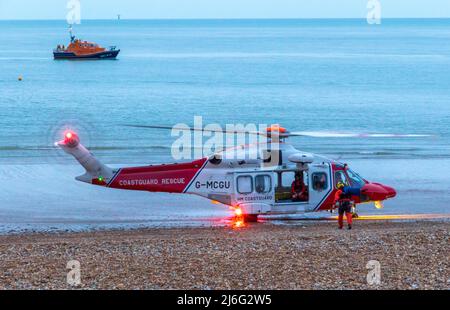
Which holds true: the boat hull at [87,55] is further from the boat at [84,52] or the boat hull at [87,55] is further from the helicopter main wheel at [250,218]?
the helicopter main wheel at [250,218]

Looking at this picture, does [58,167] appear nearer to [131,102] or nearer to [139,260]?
[139,260]

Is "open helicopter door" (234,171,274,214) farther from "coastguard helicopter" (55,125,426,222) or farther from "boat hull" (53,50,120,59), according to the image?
"boat hull" (53,50,120,59)

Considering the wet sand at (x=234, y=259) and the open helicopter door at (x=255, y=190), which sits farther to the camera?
the open helicopter door at (x=255, y=190)

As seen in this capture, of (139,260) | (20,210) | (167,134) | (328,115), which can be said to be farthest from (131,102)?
(139,260)

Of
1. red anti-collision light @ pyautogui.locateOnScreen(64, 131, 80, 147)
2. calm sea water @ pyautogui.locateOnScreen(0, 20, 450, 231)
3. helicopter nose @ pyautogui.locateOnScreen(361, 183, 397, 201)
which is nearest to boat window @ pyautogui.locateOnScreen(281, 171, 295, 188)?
helicopter nose @ pyautogui.locateOnScreen(361, 183, 397, 201)

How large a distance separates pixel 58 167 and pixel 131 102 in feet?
102

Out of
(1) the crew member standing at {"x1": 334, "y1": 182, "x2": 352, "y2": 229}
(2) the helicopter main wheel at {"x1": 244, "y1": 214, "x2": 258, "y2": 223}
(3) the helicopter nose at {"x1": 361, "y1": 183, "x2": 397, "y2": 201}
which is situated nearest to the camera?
(1) the crew member standing at {"x1": 334, "y1": 182, "x2": 352, "y2": 229}

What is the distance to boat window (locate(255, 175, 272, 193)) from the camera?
19.0 meters

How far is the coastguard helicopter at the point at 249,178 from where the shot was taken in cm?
1886

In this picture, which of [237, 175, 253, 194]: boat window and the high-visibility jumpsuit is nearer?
the high-visibility jumpsuit

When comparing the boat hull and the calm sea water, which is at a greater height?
the boat hull

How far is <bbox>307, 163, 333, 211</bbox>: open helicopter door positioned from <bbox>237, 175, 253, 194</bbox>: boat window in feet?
4.13

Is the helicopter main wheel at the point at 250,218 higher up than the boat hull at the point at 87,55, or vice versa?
the boat hull at the point at 87,55

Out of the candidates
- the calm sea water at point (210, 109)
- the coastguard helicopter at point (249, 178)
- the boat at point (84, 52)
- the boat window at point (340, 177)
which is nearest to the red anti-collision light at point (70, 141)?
the coastguard helicopter at point (249, 178)
